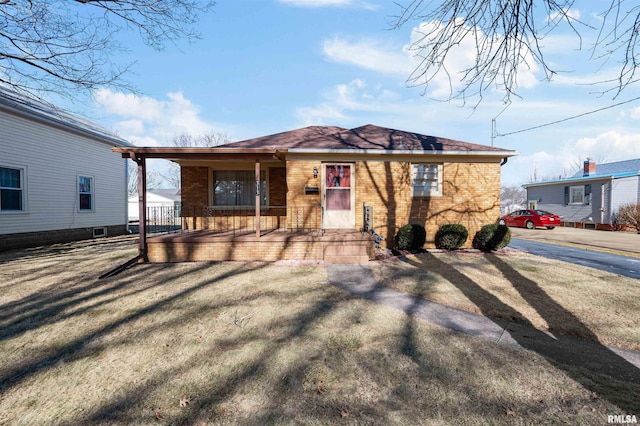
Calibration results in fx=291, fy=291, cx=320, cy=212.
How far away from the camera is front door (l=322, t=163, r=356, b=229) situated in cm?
984

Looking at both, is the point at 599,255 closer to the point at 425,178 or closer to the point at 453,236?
the point at 453,236

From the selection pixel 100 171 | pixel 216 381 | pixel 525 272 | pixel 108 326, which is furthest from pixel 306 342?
pixel 100 171

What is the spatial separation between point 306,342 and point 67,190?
13.6m

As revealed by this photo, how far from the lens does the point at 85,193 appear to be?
13.0 metres

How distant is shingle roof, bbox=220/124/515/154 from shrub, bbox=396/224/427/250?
8.58ft

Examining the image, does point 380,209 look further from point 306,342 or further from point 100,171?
point 100,171

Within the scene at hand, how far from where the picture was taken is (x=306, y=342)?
11.6 ft

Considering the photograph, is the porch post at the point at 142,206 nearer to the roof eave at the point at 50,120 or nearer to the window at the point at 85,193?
the roof eave at the point at 50,120

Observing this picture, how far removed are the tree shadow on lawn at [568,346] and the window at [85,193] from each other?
15.0 metres

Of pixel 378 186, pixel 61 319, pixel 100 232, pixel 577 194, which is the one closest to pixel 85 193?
pixel 100 232

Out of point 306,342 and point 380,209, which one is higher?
point 380,209

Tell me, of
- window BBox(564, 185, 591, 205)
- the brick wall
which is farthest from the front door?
window BBox(564, 185, 591, 205)

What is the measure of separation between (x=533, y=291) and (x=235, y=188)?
375 inches

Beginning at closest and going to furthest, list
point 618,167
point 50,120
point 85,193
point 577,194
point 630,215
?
point 50,120
point 85,193
point 630,215
point 577,194
point 618,167
